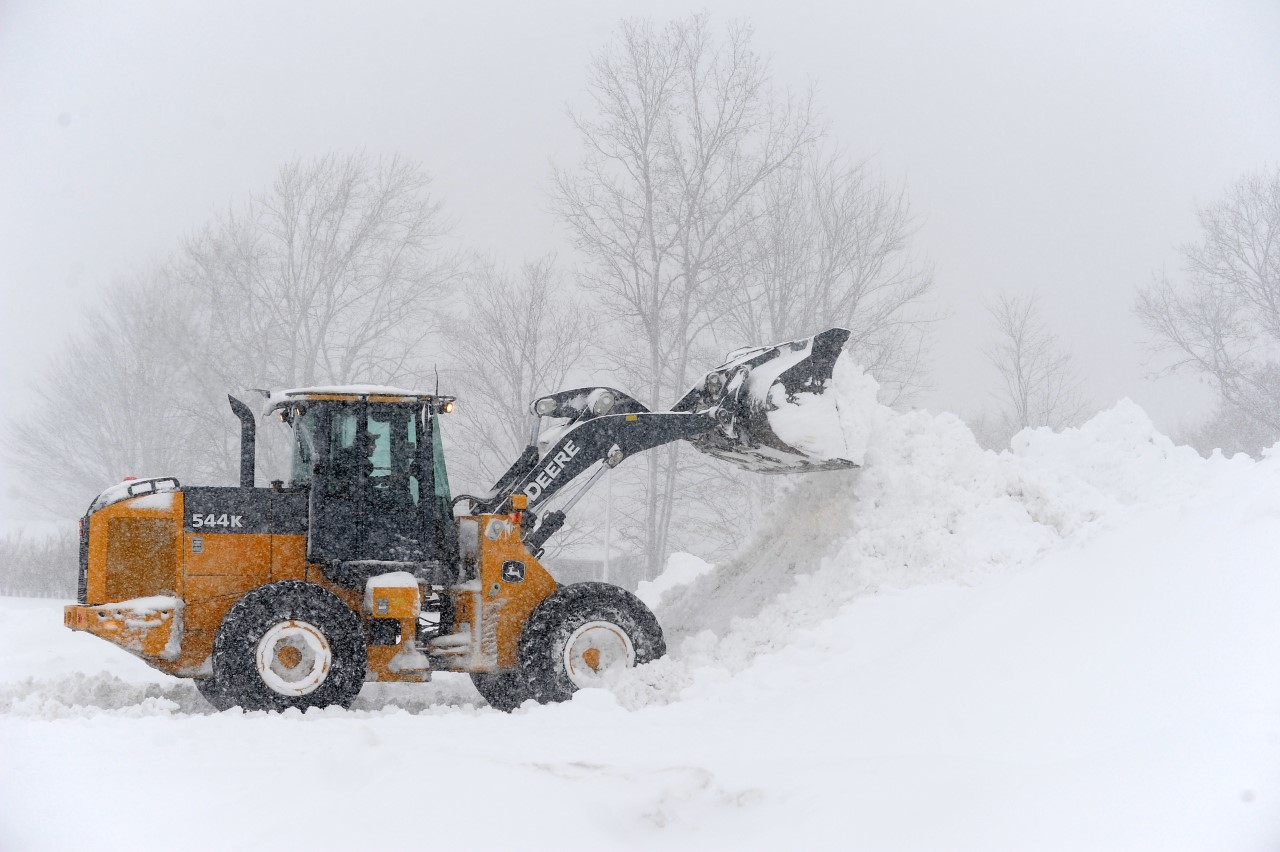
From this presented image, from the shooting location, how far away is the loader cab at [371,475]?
8133mm

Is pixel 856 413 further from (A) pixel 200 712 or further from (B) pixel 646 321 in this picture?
(B) pixel 646 321

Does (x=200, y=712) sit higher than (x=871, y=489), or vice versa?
(x=871, y=489)

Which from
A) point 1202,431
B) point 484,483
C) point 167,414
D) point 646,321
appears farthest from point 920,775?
point 1202,431

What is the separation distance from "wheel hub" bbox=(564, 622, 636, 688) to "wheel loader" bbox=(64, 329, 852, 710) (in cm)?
1

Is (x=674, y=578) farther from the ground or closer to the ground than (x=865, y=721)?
farther from the ground

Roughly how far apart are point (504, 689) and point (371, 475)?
6.24 ft

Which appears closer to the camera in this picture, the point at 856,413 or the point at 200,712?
the point at 200,712

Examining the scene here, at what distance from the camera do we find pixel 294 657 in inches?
297

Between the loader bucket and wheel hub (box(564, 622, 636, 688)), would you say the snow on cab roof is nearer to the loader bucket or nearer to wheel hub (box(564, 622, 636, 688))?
wheel hub (box(564, 622, 636, 688))

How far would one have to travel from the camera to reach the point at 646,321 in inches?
833

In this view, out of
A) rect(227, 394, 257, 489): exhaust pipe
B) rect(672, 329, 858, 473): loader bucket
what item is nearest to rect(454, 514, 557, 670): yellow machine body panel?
rect(227, 394, 257, 489): exhaust pipe

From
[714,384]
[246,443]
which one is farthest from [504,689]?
[714,384]

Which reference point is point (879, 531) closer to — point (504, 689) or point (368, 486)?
point (504, 689)

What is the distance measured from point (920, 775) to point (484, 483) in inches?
741
